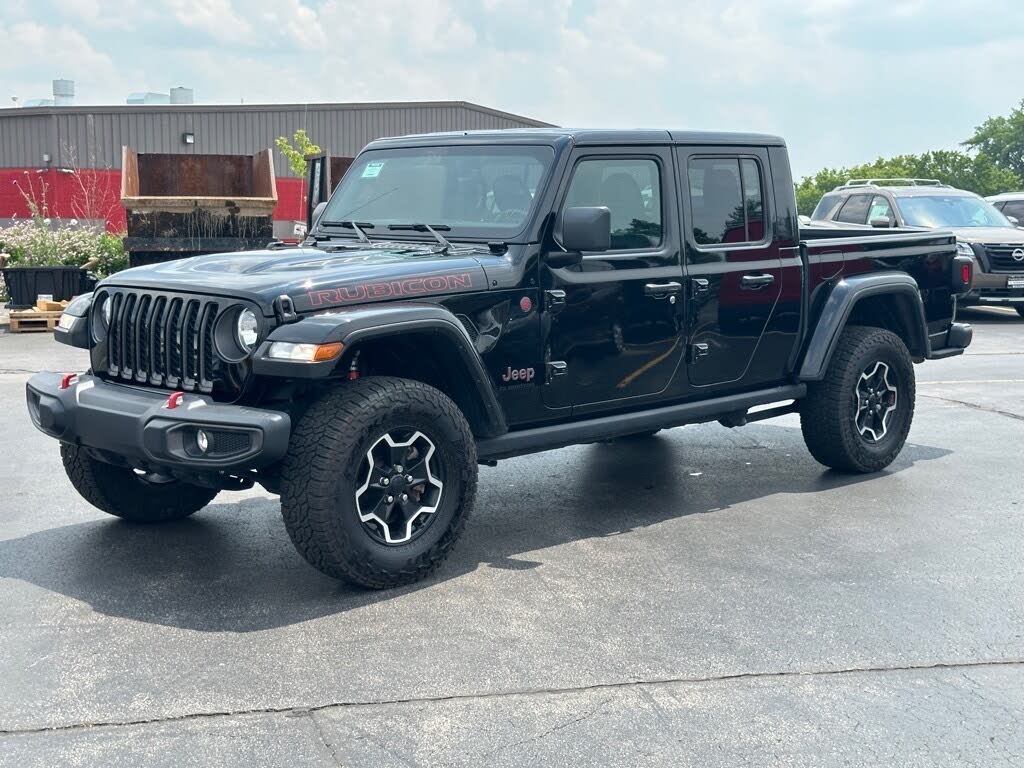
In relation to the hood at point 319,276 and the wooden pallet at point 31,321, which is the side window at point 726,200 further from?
the wooden pallet at point 31,321

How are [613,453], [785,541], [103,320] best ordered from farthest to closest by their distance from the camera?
[613,453] < [785,541] < [103,320]

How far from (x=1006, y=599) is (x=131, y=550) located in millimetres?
3918

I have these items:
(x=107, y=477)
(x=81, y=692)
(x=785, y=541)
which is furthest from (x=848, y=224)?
(x=81, y=692)

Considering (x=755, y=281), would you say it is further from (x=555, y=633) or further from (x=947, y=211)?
(x=947, y=211)

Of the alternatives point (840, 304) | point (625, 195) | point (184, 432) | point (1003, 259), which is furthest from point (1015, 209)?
point (184, 432)

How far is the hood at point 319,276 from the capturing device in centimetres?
506

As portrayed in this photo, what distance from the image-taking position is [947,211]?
18281 mm

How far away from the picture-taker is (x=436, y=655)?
457 centimetres

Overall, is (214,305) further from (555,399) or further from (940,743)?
(940,743)

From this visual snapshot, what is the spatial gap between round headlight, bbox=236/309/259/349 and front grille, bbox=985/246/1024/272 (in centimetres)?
1453

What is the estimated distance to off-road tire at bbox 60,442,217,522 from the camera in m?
5.99

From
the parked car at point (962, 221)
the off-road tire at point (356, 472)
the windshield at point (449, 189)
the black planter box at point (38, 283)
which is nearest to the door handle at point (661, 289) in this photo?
the windshield at point (449, 189)

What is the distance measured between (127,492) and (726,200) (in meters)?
3.49

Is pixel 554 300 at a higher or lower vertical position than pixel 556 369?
higher
